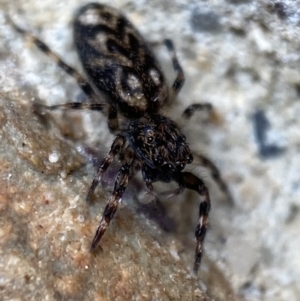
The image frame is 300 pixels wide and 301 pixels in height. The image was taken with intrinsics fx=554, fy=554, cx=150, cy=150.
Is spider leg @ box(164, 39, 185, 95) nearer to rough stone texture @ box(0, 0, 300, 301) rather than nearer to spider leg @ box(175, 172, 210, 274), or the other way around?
rough stone texture @ box(0, 0, 300, 301)

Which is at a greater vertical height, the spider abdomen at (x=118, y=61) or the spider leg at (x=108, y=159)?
the spider abdomen at (x=118, y=61)

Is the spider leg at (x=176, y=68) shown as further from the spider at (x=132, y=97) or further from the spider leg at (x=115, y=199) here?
the spider leg at (x=115, y=199)

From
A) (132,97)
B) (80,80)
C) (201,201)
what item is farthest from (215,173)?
(80,80)

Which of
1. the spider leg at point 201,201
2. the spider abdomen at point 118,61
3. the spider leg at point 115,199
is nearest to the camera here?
the spider leg at point 115,199

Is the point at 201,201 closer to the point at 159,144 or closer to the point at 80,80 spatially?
the point at 159,144

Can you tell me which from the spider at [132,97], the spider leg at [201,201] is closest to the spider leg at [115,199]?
the spider at [132,97]

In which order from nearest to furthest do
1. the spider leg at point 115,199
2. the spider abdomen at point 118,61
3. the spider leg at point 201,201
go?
the spider leg at point 115,199, the spider leg at point 201,201, the spider abdomen at point 118,61

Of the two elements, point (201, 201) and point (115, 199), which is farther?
point (201, 201)
